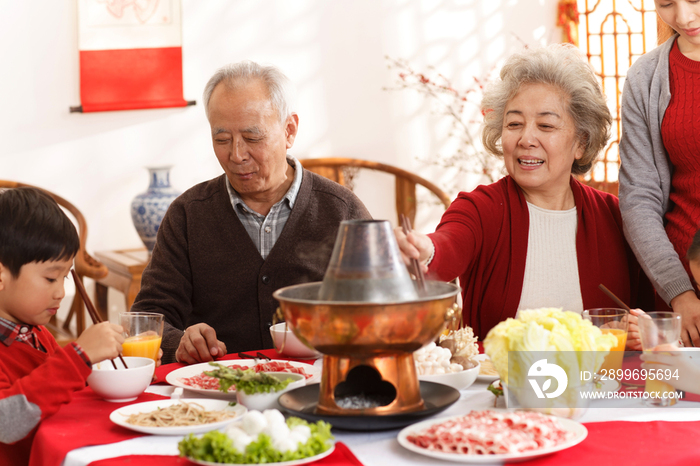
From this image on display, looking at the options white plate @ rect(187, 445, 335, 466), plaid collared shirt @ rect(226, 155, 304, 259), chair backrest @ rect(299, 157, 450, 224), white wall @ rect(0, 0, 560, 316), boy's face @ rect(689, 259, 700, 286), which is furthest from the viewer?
chair backrest @ rect(299, 157, 450, 224)

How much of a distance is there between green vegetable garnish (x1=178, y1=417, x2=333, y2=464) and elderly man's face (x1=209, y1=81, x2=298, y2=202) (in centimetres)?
120

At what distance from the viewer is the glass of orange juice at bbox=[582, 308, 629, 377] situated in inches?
55.1

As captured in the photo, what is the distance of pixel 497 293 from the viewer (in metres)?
2.05

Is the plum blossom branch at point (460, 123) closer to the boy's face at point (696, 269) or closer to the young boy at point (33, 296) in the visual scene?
the boy's face at point (696, 269)

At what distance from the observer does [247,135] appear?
212 cm

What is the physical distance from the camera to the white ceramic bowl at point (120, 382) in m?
1.33

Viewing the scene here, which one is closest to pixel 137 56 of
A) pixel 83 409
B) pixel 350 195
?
pixel 350 195

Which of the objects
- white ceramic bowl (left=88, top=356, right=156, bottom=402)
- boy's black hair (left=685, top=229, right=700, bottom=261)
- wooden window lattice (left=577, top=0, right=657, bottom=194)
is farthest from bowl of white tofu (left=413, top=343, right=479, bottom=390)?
wooden window lattice (left=577, top=0, right=657, bottom=194)

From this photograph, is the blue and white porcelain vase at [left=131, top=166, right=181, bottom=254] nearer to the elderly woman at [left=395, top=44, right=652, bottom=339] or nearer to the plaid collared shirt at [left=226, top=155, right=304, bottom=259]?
the plaid collared shirt at [left=226, top=155, right=304, bottom=259]

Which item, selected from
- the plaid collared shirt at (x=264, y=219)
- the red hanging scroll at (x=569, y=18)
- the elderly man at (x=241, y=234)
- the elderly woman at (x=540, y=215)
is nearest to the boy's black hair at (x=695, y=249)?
the elderly woman at (x=540, y=215)

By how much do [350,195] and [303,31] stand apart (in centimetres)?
257

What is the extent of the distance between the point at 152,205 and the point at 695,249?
269 cm

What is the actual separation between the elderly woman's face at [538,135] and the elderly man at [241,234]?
56 cm

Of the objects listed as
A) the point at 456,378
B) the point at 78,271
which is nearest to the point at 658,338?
the point at 456,378
